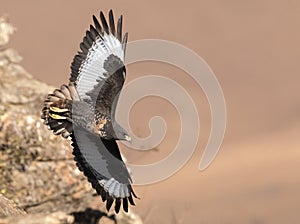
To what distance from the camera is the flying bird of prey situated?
949cm

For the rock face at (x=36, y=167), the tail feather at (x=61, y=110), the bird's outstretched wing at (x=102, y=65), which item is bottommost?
the rock face at (x=36, y=167)

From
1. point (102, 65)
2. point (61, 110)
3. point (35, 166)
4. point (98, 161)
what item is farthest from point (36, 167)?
Answer: point (102, 65)

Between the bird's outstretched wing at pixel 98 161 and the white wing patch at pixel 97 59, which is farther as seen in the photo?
the white wing patch at pixel 97 59

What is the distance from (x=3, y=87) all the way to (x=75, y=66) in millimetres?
3087

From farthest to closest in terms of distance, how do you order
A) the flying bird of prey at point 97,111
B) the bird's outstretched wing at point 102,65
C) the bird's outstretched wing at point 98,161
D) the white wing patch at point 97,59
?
the white wing patch at point 97,59
the bird's outstretched wing at point 102,65
the bird's outstretched wing at point 98,161
the flying bird of prey at point 97,111

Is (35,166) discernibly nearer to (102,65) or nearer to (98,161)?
(98,161)

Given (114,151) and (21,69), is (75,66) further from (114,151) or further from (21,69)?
(21,69)

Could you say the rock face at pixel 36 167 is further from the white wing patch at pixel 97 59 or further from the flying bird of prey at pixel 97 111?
the white wing patch at pixel 97 59

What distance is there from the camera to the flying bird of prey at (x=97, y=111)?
374 inches

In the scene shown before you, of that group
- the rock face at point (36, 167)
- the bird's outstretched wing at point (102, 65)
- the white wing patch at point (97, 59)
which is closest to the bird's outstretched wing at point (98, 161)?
the bird's outstretched wing at point (102, 65)

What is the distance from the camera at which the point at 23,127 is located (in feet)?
38.9

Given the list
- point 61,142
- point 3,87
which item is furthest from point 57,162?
point 3,87

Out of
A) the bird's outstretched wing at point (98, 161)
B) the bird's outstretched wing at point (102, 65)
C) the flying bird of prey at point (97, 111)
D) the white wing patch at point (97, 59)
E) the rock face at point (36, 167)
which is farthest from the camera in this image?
the rock face at point (36, 167)

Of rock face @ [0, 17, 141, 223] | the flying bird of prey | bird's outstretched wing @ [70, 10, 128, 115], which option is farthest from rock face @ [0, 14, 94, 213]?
bird's outstretched wing @ [70, 10, 128, 115]
